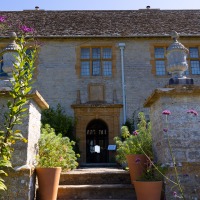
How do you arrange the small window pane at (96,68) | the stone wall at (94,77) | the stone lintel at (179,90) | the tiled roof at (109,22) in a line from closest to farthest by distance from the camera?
the stone lintel at (179,90) < the stone wall at (94,77) < the small window pane at (96,68) < the tiled roof at (109,22)

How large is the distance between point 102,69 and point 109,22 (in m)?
3.01

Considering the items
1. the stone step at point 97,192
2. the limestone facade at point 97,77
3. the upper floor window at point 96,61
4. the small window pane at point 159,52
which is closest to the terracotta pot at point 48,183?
the stone step at point 97,192

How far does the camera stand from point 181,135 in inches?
165

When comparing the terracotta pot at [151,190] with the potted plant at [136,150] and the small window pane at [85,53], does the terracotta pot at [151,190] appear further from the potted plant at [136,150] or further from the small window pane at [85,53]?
the small window pane at [85,53]

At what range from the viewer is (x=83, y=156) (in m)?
11.6

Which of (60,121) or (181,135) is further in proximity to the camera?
(60,121)

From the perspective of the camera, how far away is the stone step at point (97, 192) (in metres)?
4.78

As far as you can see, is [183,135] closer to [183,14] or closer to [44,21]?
[44,21]

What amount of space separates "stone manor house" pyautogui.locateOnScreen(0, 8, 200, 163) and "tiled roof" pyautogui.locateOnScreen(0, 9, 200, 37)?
48mm

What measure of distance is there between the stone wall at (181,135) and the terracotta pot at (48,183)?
1726 mm

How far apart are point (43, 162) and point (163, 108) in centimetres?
221

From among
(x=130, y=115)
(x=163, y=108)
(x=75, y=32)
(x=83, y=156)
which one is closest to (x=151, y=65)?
(x=130, y=115)

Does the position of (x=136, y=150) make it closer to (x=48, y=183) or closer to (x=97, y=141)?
(x=48, y=183)

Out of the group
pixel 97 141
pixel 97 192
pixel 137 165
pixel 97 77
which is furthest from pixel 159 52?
pixel 97 192
